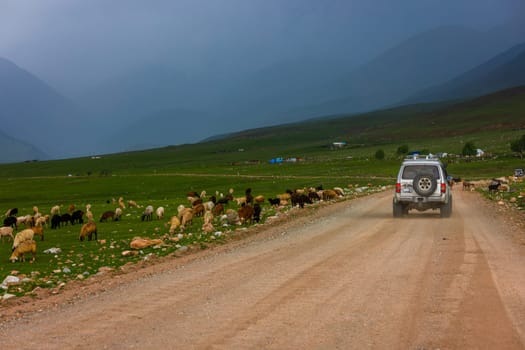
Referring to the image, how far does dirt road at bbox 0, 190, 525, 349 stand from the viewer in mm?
9148

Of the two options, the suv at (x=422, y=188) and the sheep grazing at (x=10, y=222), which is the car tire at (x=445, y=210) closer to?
the suv at (x=422, y=188)

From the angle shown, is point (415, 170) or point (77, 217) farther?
point (77, 217)

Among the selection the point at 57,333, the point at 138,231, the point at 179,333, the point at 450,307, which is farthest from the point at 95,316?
the point at 138,231

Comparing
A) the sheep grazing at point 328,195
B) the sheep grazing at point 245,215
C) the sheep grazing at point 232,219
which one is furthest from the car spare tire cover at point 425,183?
the sheep grazing at point 328,195

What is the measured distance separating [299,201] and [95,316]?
2604cm

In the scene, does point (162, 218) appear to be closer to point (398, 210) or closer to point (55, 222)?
point (55, 222)

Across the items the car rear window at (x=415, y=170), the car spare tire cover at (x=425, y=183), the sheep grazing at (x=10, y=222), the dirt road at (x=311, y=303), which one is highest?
the car rear window at (x=415, y=170)

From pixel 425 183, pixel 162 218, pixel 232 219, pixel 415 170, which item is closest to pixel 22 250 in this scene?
pixel 232 219

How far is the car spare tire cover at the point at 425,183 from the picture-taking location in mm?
27844

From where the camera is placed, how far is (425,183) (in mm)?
27984

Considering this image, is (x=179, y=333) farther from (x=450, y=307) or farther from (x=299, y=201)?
(x=299, y=201)

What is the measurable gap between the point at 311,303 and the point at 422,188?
17.9 m

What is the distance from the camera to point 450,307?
10.8 metres

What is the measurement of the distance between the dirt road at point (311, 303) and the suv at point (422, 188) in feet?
27.4
